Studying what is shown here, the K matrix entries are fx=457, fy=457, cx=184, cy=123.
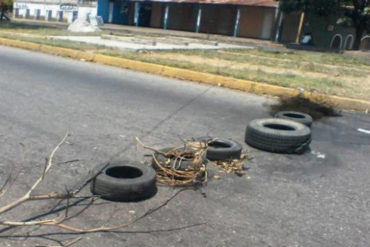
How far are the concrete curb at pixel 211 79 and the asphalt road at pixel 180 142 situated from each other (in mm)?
512

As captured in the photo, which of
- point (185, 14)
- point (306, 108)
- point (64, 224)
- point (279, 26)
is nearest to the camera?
point (64, 224)

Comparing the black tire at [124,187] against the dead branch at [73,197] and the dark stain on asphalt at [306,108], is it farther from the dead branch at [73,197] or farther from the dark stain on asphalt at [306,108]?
the dark stain on asphalt at [306,108]

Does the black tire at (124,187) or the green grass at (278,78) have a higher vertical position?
the green grass at (278,78)

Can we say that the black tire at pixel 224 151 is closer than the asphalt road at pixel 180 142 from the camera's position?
No

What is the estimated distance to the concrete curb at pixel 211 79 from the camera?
854 cm

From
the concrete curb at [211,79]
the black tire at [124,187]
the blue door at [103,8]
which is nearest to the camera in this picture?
the black tire at [124,187]

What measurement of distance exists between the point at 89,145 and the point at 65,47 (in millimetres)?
9514

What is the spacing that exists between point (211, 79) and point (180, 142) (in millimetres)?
4806

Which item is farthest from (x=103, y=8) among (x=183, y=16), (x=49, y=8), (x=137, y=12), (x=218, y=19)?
(x=218, y=19)

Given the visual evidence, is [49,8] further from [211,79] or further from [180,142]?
[180,142]

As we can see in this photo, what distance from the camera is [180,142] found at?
216 inches

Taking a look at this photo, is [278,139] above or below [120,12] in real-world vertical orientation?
below

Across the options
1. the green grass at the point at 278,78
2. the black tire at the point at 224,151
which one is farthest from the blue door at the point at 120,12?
the black tire at the point at 224,151

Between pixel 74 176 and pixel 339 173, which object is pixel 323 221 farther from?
pixel 74 176
